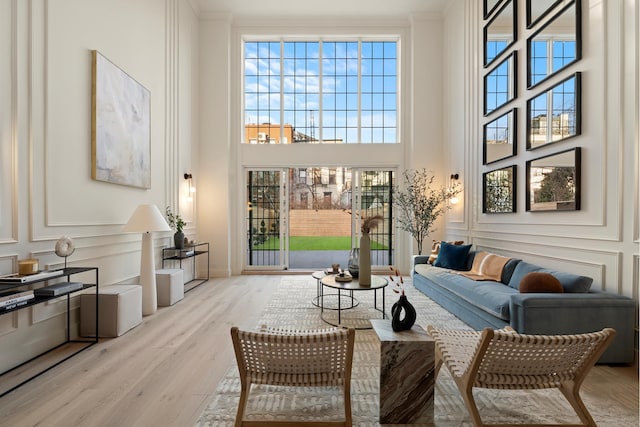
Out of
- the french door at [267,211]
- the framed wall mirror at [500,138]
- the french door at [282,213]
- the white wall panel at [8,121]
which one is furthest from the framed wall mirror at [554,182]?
the white wall panel at [8,121]

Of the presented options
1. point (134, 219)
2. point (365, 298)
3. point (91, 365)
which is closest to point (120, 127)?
point (134, 219)

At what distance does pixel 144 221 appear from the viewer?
157 inches

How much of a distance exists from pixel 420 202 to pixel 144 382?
5279 mm

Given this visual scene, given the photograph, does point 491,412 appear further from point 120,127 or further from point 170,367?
point 120,127

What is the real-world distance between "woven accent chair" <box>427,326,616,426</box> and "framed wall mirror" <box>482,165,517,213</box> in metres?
3.02

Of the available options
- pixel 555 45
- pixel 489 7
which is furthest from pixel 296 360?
pixel 489 7

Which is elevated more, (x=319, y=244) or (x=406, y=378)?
(x=406, y=378)

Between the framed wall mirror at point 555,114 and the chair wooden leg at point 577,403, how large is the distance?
102 inches

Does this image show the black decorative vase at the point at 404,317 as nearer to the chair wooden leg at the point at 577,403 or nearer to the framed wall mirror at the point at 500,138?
the chair wooden leg at the point at 577,403

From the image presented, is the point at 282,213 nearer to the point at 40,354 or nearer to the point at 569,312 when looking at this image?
the point at 40,354

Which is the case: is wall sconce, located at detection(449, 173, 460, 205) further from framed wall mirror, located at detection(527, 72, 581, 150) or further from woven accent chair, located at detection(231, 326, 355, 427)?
woven accent chair, located at detection(231, 326, 355, 427)

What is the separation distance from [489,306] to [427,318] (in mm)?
966

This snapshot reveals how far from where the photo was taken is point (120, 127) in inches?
165

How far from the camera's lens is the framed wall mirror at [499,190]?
4.53 m
